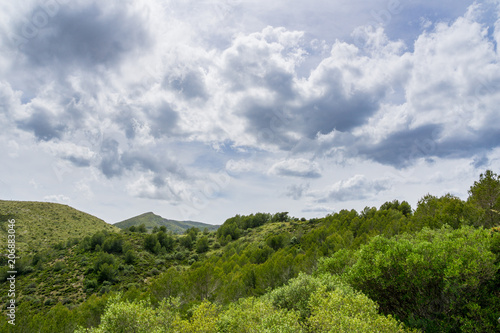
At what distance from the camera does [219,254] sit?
126 metres

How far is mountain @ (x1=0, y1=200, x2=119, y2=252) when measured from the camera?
120688mm

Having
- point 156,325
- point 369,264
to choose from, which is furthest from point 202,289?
point 369,264

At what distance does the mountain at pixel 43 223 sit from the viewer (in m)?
121

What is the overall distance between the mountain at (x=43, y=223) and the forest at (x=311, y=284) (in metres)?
9.56

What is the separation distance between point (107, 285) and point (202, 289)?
5513 cm

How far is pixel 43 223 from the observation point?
140875 millimetres

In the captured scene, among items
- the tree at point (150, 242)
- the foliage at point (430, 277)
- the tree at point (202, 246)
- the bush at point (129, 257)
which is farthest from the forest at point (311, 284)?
the tree at point (202, 246)

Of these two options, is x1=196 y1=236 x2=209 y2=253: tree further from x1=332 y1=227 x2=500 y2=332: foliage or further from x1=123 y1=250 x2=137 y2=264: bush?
x1=332 y1=227 x2=500 y2=332: foliage

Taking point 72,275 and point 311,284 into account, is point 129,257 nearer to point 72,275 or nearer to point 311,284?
point 72,275

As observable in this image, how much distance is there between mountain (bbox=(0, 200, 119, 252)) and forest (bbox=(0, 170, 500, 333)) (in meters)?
9.56

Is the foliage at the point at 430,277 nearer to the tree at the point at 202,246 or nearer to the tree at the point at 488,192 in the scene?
the tree at the point at 488,192

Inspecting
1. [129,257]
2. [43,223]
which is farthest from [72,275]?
[43,223]

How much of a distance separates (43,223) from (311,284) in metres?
171

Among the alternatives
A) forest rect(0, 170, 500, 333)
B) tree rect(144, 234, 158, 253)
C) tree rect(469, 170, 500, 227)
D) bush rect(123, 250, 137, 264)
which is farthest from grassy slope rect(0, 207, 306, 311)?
tree rect(469, 170, 500, 227)
